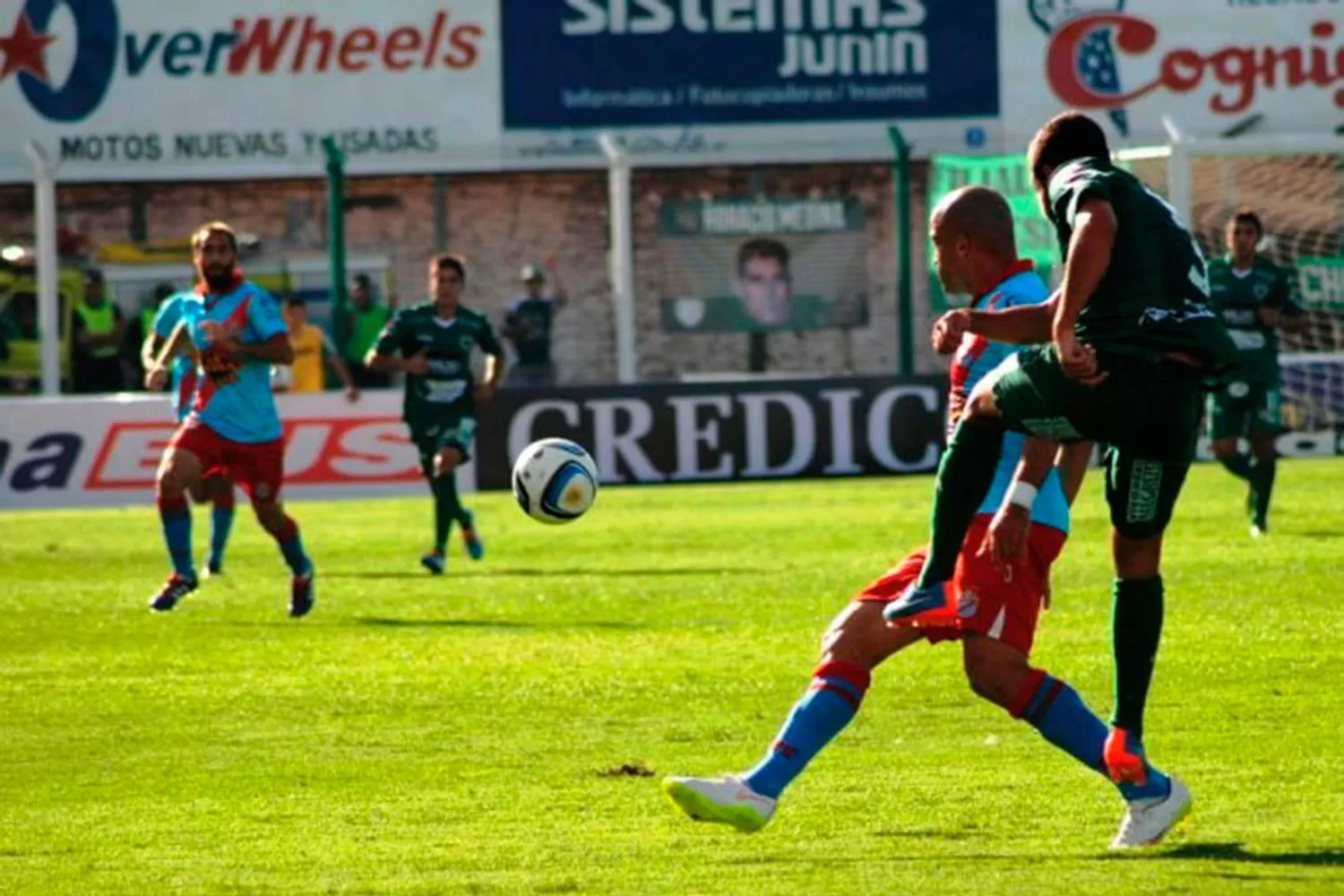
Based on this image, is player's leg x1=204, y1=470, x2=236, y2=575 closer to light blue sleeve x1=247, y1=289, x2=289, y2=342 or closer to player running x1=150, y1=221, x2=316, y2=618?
player running x1=150, y1=221, x2=316, y2=618

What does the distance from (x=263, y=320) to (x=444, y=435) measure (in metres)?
3.91

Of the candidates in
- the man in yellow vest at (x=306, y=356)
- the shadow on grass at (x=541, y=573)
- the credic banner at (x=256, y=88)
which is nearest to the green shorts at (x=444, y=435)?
the shadow on grass at (x=541, y=573)

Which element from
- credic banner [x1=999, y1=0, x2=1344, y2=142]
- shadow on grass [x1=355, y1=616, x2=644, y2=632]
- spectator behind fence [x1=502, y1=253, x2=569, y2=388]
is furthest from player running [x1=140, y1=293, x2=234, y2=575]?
credic banner [x1=999, y1=0, x2=1344, y2=142]

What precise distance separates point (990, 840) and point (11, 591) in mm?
11624

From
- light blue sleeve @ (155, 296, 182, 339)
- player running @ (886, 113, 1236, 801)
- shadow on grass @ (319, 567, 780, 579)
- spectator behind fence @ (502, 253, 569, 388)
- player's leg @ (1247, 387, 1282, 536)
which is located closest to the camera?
player running @ (886, 113, 1236, 801)

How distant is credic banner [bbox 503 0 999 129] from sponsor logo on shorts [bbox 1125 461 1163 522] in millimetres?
27776

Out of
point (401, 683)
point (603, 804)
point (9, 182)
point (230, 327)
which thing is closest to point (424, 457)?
point (230, 327)

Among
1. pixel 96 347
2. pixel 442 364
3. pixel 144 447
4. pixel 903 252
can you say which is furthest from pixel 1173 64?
pixel 442 364

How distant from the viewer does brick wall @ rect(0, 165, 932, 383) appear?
37.2m

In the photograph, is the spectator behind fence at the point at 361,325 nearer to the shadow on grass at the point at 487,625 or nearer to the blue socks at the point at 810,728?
the shadow on grass at the point at 487,625

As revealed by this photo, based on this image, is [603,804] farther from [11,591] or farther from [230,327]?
[11,591]

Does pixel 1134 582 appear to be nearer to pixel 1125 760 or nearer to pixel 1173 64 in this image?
pixel 1125 760

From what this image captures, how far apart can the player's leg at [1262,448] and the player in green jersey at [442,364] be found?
506 centimetres

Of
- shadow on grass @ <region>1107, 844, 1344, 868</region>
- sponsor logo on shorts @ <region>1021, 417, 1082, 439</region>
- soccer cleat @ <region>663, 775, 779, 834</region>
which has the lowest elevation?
shadow on grass @ <region>1107, 844, 1344, 868</region>
